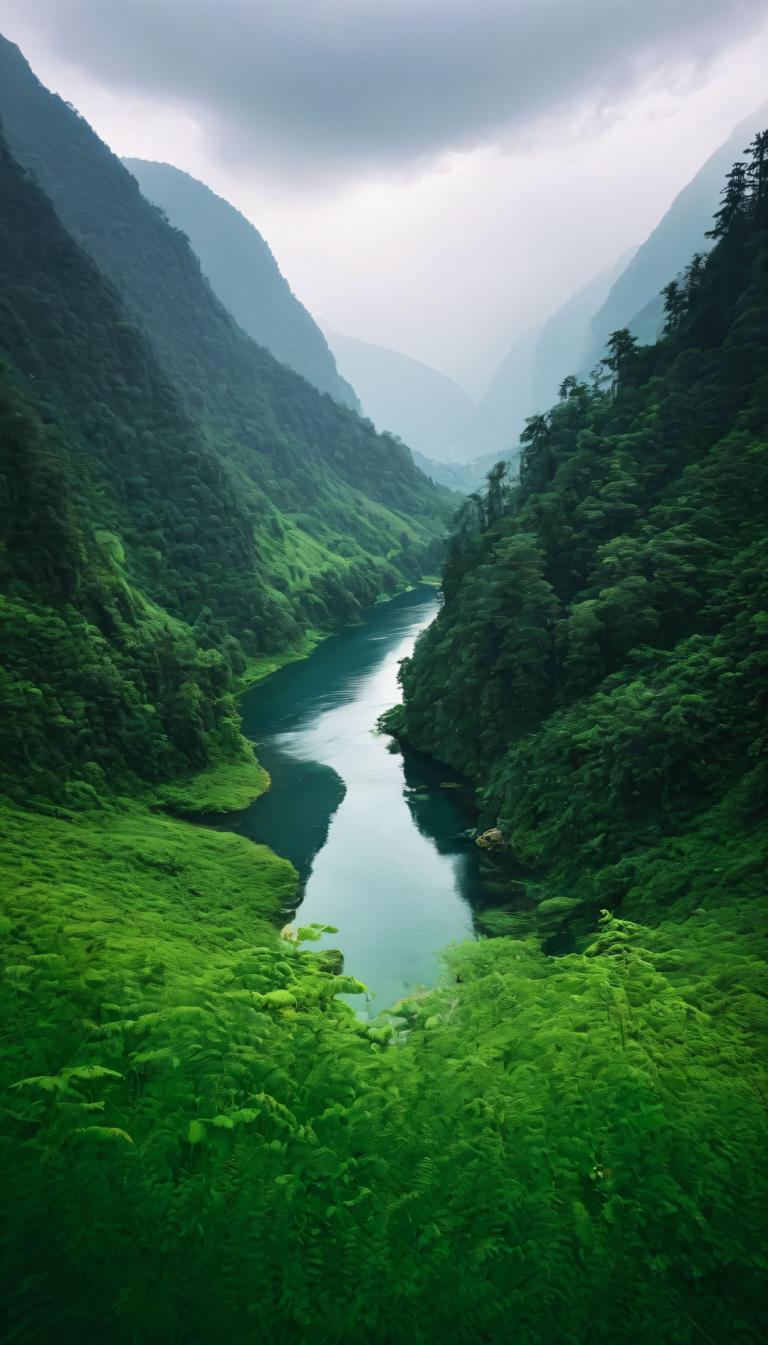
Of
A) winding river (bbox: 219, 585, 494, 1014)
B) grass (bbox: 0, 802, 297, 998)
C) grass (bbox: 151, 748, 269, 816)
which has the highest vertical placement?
grass (bbox: 0, 802, 297, 998)

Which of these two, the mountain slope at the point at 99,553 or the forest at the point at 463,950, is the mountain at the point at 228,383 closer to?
the mountain slope at the point at 99,553

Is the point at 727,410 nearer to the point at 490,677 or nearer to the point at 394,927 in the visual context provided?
the point at 490,677

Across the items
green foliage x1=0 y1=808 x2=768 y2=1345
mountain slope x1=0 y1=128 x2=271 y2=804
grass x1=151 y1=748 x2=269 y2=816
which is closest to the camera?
green foliage x1=0 y1=808 x2=768 y2=1345

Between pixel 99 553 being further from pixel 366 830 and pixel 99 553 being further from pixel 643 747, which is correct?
pixel 643 747

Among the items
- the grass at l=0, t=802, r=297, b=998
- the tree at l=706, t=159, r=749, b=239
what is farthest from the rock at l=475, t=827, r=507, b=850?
the tree at l=706, t=159, r=749, b=239

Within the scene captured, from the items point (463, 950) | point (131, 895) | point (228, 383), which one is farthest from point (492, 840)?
point (228, 383)

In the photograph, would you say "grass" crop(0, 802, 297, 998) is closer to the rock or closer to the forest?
the forest

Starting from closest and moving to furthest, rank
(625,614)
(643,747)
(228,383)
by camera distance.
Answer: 1. (643,747)
2. (625,614)
3. (228,383)
